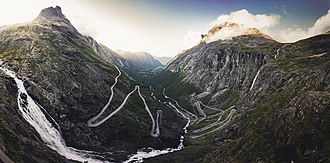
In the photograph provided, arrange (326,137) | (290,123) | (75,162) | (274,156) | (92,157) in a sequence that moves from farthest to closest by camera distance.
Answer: (92,157) → (75,162) → (290,123) → (274,156) → (326,137)

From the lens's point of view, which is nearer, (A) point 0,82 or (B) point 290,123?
(B) point 290,123

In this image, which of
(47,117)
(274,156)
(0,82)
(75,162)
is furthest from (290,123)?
(0,82)

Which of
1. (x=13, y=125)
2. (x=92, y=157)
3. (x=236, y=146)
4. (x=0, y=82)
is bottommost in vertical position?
(x=92, y=157)

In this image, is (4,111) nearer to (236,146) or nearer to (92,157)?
(92,157)

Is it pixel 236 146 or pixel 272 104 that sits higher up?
pixel 272 104

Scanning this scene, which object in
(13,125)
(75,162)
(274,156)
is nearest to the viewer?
(274,156)

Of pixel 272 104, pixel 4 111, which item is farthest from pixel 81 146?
pixel 272 104

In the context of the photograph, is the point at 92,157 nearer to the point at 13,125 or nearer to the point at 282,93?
the point at 13,125
